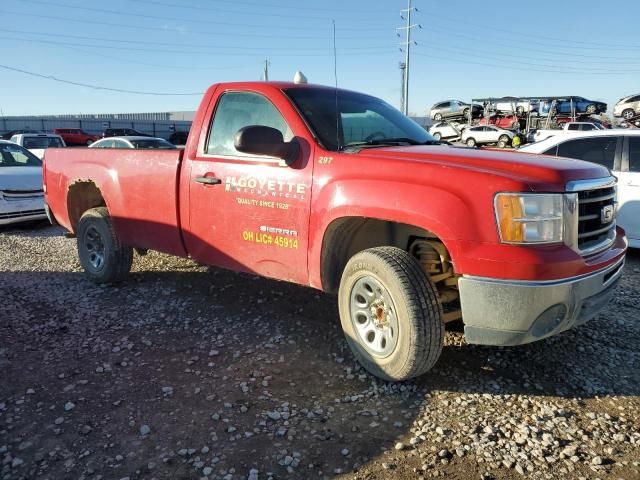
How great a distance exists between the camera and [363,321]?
341 centimetres

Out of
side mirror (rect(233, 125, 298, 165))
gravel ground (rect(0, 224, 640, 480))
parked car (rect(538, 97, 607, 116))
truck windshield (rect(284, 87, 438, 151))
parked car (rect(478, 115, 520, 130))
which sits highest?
parked car (rect(538, 97, 607, 116))

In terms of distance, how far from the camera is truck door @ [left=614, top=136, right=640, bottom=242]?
622 centimetres

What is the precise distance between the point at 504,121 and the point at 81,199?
1198 inches

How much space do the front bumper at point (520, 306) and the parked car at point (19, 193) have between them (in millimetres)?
8231

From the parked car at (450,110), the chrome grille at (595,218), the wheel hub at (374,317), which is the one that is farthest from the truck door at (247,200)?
the parked car at (450,110)

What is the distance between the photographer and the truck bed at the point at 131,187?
445cm

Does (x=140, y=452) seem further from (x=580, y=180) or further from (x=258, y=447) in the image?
(x=580, y=180)

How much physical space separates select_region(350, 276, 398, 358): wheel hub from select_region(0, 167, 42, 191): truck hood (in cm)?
754

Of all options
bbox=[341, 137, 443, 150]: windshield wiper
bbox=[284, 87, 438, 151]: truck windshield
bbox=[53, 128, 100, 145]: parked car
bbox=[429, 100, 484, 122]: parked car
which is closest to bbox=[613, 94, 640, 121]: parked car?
bbox=[429, 100, 484, 122]: parked car

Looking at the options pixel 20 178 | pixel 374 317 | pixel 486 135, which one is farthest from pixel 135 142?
pixel 486 135

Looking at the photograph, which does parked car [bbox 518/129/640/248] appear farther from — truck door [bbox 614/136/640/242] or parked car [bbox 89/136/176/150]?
parked car [bbox 89/136/176/150]

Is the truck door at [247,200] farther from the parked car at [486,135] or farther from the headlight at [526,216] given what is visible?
the parked car at [486,135]

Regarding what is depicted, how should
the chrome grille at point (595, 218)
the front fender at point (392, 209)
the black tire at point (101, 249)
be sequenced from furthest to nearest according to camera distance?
1. the black tire at point (101, 249)
2. the chrome grille at point (595, 218)
3. the front fender at point (392, 209)

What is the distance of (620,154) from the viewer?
650cm
